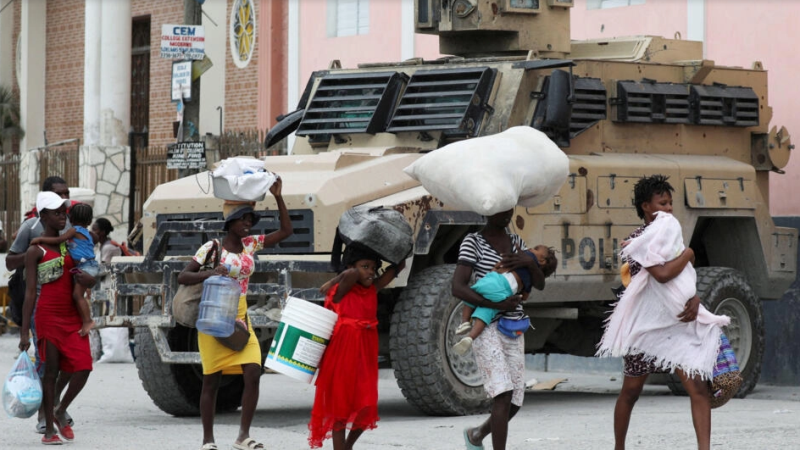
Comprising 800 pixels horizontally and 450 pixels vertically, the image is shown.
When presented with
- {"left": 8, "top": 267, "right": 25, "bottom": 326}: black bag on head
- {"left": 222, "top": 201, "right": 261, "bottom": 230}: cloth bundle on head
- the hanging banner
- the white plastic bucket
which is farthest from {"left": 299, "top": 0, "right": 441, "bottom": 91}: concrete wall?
the white plastic bucket

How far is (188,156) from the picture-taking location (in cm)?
1542

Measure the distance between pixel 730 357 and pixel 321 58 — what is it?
12.9m

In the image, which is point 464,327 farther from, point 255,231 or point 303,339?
point 255,231

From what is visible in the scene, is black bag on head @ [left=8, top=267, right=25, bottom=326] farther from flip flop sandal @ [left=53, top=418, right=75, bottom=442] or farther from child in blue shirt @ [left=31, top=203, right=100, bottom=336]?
flip flop sandal @ [left=53, top=418, right=75, bottom=442]

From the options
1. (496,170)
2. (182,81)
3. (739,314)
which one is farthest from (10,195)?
(496,170)

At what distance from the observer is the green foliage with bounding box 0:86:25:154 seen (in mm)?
28312

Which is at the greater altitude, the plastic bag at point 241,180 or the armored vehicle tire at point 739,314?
the plastic bag at point 241,180

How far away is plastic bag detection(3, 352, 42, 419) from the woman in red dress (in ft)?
0.31

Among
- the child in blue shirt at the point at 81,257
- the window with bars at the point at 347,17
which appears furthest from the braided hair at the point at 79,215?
the window with bars at the point at 347,17

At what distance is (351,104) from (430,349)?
2.59 metres

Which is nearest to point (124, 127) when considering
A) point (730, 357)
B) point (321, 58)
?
point (321, 58)

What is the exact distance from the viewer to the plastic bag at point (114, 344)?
16.8 meters

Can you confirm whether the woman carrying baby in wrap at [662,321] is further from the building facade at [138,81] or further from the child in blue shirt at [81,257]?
the building facade at [138,81]

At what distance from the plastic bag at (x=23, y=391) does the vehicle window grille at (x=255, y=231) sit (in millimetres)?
1464
